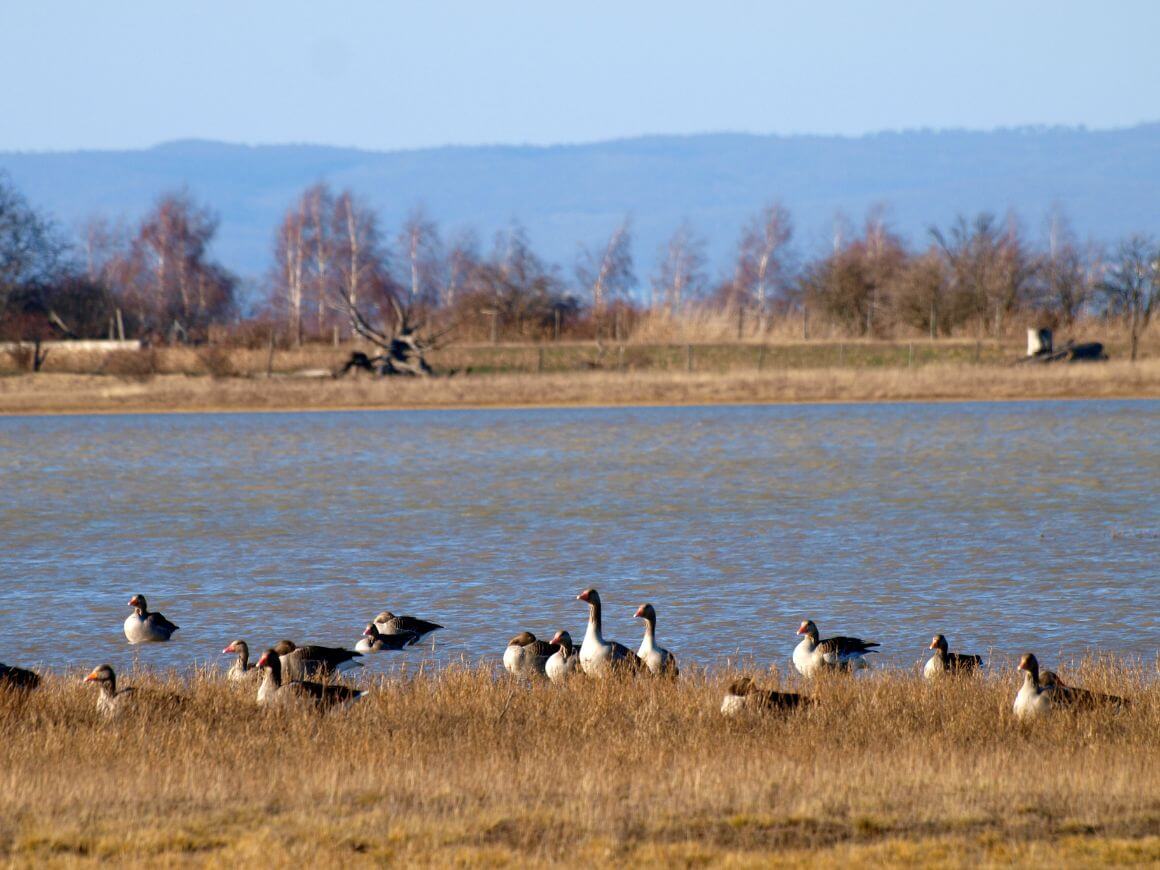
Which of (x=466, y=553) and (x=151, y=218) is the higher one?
(x=151, y=218)

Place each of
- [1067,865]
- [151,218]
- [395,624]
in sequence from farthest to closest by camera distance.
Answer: [151,218] < [395,624] < [1067,865]

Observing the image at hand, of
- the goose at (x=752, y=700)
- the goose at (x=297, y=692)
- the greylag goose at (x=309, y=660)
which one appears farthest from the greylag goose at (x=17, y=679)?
the goose at (x=752, y=700)

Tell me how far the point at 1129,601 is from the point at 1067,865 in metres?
9.74

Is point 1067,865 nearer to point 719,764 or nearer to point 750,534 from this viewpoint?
point 719,764

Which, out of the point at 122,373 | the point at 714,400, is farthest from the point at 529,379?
the point at 122,373

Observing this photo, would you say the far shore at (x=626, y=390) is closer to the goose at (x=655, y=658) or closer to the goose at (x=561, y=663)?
the goose at (x=655, y=658)

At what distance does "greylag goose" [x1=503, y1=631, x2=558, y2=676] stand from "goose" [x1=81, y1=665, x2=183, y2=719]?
2.78 metres

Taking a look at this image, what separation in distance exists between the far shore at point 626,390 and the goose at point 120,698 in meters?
39.9

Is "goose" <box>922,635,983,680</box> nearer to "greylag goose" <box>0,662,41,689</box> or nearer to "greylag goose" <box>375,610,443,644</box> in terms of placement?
"greylag goose" <box>375,610,443,644</box>

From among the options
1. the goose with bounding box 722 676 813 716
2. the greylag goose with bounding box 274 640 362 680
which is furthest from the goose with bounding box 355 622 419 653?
the goose with bounding box 722 676 813 716

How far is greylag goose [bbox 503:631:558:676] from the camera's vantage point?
42.4 ft

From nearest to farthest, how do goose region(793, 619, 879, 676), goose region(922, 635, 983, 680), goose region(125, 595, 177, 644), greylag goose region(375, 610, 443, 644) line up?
goose region(922, 635, 983, 680) → goose region(793, 619, 879, 676) → greylag goose region(375, 610, 443, 644) → goose region(125, 595, 177, 644)

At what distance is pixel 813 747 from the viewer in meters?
9.87

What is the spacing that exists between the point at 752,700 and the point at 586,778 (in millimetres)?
2262
